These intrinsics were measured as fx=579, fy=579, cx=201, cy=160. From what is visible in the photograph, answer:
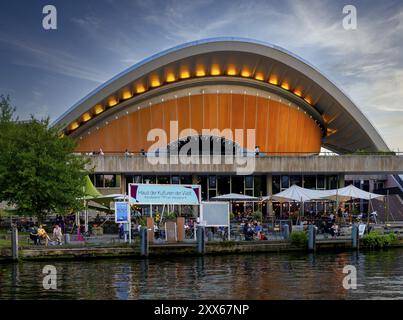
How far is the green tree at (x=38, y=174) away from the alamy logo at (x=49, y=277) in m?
7.82

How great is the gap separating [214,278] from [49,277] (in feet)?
20.0

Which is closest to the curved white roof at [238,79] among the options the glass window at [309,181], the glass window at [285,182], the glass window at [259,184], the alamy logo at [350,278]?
the glass window at [309,181]

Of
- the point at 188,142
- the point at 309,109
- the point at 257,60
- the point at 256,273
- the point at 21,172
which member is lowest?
the point at 256,273

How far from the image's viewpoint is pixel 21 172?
30906 mm

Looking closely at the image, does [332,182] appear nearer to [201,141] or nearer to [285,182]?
[285,182]

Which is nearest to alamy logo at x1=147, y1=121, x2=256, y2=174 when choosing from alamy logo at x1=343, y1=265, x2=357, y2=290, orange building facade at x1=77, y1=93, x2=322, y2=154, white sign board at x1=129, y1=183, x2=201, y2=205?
orange building facade at x1=77, y1=93, x2=322, y2=154

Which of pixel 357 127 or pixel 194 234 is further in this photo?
pixel 357 127

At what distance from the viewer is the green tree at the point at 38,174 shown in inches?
1237

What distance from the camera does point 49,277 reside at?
21406mm

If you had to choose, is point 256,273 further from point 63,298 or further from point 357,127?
point 357,127

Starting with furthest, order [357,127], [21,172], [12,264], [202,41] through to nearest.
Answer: [357,127] < [202,41] < [21,172] < [12,264]

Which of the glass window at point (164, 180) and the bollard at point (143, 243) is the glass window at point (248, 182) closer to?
the glass window at point (164, 180)

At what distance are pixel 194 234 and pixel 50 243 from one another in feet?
25.4
